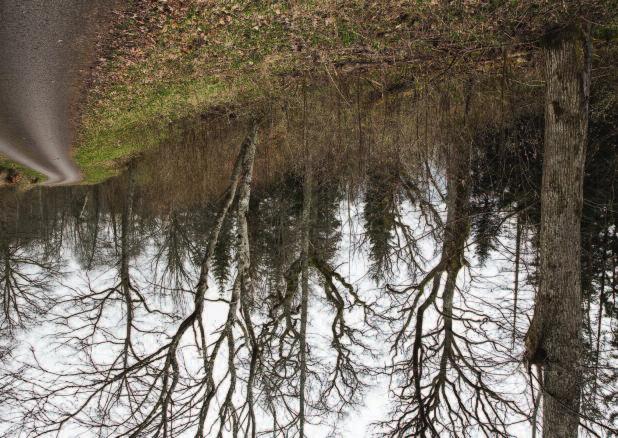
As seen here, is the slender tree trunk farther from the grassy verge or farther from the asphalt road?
the asphalt road

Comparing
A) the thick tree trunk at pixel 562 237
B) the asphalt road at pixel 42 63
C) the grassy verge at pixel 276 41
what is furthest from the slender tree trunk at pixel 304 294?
the thick tree trunk at pixel 562 237

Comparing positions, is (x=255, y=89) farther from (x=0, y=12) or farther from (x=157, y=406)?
(x=157, y=406)

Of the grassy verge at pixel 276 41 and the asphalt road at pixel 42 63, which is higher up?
Result: the grassy verge at pixel 276 41

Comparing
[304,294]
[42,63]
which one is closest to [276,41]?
[42,63]

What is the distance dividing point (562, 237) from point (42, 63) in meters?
9.04

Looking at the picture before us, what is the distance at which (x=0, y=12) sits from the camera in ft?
21.0

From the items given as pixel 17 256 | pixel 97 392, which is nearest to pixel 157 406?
pixel 97 392

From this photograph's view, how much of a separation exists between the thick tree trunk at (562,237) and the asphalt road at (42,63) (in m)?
6.97

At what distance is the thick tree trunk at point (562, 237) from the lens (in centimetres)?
595

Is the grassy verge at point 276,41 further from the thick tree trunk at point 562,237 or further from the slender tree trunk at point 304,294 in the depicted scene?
the slender tree trunk at point 304,294

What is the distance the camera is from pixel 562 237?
6191 mm

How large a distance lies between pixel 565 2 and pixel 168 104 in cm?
798

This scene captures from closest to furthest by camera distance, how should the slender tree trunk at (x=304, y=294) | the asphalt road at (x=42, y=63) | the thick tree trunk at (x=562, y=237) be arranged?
the thick tree trunk at (x=562, y=237) → the asphalt road at (x=42, y=63) → the slender tree trunk at (x=304, y=294)

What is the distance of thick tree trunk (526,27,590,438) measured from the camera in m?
5.95
